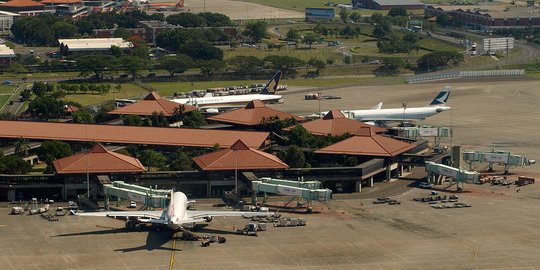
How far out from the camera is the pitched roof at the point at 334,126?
6471 inches

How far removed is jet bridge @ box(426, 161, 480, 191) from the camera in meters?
139

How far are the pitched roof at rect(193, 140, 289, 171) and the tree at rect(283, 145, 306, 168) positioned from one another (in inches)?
109

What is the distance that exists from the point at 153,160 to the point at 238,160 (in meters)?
13.3

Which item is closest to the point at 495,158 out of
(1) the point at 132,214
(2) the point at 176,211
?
(2) the point at 176,211

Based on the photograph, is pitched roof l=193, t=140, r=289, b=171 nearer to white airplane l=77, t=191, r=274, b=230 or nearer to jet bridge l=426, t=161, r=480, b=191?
jet bridge l=426, t=161, r=480, b=191

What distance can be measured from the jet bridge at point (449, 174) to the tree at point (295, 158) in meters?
15.2

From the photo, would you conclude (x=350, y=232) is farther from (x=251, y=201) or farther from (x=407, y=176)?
(x=407, y=176)

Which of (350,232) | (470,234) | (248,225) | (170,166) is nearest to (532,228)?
(470,234)

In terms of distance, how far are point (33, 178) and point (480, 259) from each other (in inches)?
2046

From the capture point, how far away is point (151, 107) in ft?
614

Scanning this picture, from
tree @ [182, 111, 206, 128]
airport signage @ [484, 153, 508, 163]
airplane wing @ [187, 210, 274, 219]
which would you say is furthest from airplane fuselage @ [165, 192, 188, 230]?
tree @ [182, 111, 206, 128]

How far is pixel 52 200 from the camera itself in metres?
132

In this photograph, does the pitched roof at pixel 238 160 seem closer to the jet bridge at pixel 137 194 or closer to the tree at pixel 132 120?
the jet bridge at pixel 137 194

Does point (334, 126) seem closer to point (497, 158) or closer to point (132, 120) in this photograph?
point (497, 158)
